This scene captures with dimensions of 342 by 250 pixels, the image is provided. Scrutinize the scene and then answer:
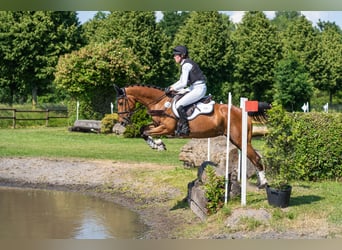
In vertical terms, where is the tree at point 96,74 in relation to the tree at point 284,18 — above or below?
below

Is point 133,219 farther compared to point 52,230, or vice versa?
point 133,219

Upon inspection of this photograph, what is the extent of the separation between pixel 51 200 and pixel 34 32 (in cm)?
1238

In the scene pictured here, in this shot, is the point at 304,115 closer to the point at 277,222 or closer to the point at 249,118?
the point at 249,118

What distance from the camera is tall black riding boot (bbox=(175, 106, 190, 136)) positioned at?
19.9ft

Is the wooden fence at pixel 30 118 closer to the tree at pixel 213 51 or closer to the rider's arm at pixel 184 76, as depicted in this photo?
the tree at pixel 213 51

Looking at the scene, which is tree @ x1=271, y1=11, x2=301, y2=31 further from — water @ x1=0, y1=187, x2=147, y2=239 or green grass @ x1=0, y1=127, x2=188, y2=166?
water @ x1=0, y1=187, x2=147, y2=239

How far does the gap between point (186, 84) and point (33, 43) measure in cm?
1381

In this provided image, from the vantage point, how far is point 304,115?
728 centimetres

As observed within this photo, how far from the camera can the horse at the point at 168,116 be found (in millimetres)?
6043

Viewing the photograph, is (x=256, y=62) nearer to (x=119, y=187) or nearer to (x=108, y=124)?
(x=108, y=124)

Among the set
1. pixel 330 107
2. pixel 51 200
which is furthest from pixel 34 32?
pixel 51 200

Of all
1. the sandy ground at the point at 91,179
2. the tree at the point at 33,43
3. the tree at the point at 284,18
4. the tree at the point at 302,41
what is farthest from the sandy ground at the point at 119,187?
the tree at the point at 284,18

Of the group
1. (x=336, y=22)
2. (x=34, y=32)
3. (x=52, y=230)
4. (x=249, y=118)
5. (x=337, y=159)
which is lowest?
(x=52, y=230)

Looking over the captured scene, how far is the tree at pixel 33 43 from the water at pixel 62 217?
38.4 ft
